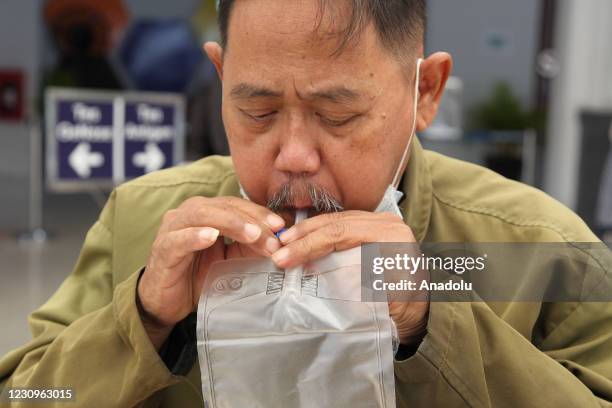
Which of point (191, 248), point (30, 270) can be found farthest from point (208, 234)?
point (30, 270)

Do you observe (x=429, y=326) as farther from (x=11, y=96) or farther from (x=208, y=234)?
(x=11, y=96)

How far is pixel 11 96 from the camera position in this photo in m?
8.73

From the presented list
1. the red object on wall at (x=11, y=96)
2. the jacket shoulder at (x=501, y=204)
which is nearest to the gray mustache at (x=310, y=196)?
the jacket shoulder at (x=501, y=204)

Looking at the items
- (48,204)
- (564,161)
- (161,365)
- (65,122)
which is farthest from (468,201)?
(48,204)

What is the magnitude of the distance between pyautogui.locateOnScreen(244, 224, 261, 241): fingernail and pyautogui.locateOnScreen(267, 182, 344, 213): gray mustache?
0.50 ft

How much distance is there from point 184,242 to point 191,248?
0.01 metres

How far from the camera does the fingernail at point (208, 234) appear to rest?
1021 millimetres

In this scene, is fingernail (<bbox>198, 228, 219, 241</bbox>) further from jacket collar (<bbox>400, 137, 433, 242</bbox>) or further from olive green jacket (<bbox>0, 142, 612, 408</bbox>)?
jacket collar (<bbox>400, 137, 433, 242</bbox>)

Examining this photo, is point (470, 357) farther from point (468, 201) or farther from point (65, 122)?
point (65, 122)

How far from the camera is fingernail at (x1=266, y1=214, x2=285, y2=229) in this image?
1068 millimetres

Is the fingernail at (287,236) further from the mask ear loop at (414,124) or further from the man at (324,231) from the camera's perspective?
the mask ear loop at (414,124)

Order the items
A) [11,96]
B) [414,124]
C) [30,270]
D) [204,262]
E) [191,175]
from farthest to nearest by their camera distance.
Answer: [11,96] → [30,270] → [191,175] → [414,124] → [204,262]

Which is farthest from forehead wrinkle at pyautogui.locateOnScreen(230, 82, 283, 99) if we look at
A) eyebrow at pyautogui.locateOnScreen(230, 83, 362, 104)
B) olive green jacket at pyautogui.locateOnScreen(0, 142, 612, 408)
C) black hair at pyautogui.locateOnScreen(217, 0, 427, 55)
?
olive green jacket at pyautogui.locateOnScreen(0, 142, 612, 408)

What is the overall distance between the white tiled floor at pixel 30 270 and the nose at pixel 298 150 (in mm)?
2155
